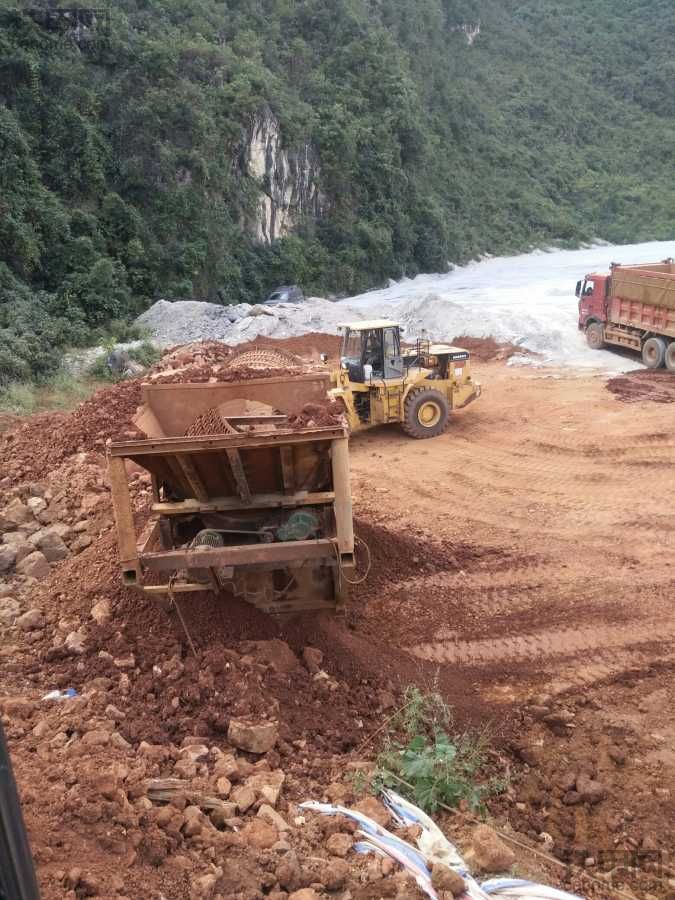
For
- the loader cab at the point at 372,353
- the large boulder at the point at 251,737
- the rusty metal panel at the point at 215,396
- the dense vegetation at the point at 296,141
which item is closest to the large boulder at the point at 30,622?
the rusty metal panel at the point at 215,396

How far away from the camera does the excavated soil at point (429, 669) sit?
4000mm

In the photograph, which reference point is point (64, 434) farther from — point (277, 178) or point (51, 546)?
point (277, 178)

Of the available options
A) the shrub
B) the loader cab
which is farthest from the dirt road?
the loader cab

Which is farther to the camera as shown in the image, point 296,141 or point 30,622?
point 296,141

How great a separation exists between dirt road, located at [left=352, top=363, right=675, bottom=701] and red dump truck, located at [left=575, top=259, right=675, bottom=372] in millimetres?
2802

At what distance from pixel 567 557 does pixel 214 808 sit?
585 cm

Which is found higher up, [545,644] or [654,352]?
[654,352]

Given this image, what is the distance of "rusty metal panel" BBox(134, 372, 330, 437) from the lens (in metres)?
7.05

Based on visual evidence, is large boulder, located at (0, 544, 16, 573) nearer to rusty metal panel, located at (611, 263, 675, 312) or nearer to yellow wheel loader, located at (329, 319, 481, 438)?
yellow wheel loader, located at (329, 319, 481, 438)

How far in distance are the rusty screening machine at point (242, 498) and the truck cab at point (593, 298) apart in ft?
49.7

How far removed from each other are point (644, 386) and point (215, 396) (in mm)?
12352

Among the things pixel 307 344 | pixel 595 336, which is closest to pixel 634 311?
pixel 595 336

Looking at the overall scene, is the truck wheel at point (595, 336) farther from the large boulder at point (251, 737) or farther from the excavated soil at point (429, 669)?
the large boulder at point (251, 737)

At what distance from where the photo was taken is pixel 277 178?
37594 millimetres
